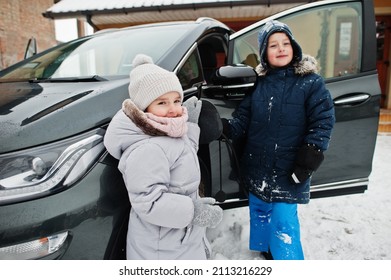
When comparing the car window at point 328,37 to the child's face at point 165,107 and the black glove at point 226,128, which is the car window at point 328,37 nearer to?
the black glove at point 226,128

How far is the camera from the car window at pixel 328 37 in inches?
80.2

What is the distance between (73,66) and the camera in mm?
1959

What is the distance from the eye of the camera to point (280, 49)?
5.21ft

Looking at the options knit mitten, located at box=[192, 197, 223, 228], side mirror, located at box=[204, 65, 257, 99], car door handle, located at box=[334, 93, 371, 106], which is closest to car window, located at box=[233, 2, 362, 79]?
car door handle, located at box=[334, 93, 371, 106]

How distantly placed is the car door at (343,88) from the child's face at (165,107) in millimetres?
711

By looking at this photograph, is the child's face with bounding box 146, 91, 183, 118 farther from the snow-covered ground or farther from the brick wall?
the brick wall

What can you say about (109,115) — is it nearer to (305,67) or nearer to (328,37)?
(305,67)

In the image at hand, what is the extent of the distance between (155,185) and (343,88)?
1526 millimetres

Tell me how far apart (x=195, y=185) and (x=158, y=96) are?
39cm

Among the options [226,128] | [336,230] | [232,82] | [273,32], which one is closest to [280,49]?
[273,32]

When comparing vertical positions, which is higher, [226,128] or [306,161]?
[226,128]

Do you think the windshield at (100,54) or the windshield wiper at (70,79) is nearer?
the windshield wiper at (70,79)

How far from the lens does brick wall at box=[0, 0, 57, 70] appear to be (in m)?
10.1

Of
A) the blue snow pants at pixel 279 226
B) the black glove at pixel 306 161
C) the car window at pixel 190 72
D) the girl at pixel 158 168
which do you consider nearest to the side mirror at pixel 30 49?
the car window at pixel 190 72
